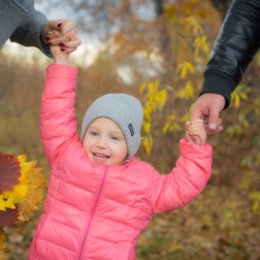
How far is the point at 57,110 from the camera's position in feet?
7.81

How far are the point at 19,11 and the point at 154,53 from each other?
203 inches

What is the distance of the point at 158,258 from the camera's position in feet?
16.7

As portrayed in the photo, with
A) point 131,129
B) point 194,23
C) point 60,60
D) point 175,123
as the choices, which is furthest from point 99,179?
point 194,23

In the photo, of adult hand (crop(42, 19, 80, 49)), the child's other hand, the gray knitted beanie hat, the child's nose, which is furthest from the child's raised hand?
the child's other hand

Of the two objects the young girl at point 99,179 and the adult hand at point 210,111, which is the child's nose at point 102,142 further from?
the adult hand at point 210,111

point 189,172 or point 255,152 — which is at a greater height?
point 189,172

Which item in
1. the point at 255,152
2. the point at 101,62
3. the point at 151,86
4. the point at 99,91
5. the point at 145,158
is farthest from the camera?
the point at 101,62

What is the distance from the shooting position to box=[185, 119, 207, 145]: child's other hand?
91.0 inches

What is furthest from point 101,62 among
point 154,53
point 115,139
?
point 115,139

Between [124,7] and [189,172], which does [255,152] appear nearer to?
[189,172]

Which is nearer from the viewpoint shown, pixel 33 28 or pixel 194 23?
pixel 33 28

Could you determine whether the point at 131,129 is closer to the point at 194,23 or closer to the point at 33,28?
the point at 33,28

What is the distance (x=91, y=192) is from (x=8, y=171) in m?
0.44

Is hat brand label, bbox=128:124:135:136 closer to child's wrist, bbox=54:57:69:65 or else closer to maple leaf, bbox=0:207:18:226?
child's wrist, bbox=54:57:69:65
